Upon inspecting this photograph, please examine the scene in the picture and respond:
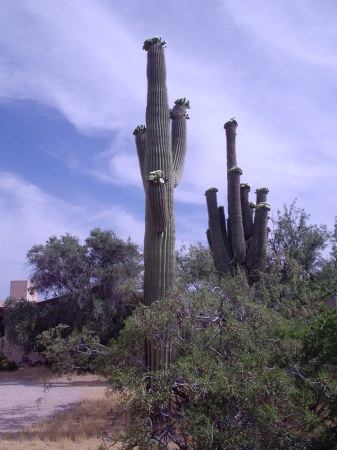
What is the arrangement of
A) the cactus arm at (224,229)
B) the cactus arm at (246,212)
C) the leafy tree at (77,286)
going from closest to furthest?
the cactus arm at (224,229), the cactus arm at (246,212), the leafy tree at (77,286)

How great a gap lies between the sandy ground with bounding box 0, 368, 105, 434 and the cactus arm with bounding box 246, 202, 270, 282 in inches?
224

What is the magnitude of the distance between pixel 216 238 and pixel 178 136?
12.9 ft

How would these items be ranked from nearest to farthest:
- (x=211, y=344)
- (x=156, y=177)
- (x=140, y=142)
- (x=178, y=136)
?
1. (x=211, y=344)
2. (x=156, y=177)
3. (x=178, y=136)
4. (x=140, y=142)

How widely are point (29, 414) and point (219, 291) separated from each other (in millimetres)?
6464

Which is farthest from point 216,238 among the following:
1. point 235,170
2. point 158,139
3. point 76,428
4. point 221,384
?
point 221,384

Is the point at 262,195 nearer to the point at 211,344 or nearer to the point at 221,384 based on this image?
the point at 211,344

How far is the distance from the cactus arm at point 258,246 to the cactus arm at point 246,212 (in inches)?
20.0

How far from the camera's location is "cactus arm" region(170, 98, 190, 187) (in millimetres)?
10797

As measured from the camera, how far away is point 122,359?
7.71 m

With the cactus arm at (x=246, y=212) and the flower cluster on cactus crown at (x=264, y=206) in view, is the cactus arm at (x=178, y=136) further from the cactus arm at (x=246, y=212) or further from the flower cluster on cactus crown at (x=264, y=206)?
the cactus arm at (x=246, y=212)

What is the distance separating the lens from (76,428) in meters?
9.25

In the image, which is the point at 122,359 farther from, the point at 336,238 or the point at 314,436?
the point at 336,238

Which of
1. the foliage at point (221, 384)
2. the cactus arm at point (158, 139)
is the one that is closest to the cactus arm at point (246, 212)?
the cactus arm at point (158, 139)

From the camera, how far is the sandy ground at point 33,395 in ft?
35.1
